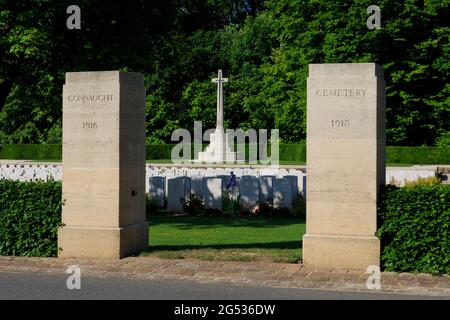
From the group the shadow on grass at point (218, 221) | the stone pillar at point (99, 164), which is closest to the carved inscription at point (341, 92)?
the stone pillar at point (99, 164)

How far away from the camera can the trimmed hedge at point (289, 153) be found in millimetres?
34844

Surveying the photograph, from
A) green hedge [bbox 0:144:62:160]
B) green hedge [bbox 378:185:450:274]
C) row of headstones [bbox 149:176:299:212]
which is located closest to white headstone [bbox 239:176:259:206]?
row of headstones [bbox 149:176:299:212]

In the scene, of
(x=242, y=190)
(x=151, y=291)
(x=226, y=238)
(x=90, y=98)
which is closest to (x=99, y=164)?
(x=90, y=98)

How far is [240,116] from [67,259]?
42.3m

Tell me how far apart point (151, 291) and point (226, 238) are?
5118 mm

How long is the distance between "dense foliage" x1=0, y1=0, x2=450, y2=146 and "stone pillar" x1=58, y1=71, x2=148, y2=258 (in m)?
4.93

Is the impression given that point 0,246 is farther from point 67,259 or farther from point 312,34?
point 312,34

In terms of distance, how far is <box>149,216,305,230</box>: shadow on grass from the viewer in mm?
15766

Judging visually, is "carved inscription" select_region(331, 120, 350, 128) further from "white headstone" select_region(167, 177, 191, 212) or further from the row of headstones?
"white headstone" select_region(167, 177, 191, 212)

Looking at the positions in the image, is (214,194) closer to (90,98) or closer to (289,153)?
(90,98)

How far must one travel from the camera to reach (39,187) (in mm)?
11312

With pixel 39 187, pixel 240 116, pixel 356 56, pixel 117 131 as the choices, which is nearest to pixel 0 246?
pixel 39 187

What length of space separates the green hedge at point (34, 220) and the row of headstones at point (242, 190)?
7.19 meters

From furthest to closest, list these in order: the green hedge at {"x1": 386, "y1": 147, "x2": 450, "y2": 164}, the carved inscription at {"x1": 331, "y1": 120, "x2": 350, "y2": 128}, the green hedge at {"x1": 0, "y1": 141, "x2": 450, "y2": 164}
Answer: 1. the green hedge at {"x1": 0, "y1": 141, "x2": 450, "y2": 164}
2. the green hedge at {"x1": 386, "y1": 147, "x2": 450, "y2": 164}
3. the carved inscription at {"x1": 331, "y1": 120, "x2": 350, "y2": 128}
